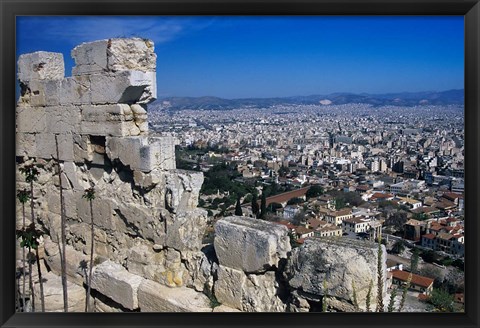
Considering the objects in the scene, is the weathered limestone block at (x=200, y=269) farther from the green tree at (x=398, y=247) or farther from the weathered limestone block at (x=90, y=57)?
the green tree at (x=398, y=247)

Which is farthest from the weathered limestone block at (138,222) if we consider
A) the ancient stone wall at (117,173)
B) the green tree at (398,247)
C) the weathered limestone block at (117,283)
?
the green tree at (398,247)

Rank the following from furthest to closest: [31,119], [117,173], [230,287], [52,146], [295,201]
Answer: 1. [295,201]
2. [31,119]
3. [52,146]
4. [117,173]
5. [230,287]

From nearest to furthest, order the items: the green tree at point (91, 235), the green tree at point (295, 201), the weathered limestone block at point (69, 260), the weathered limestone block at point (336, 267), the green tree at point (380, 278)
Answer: the green tree at point (380, 278), the weathered limestone block at point (336, 267), the green tree at point (91, 235), the weathered limestone block at point (69, 260), the green tree at point (295, 201)

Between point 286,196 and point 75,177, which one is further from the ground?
point 75,177

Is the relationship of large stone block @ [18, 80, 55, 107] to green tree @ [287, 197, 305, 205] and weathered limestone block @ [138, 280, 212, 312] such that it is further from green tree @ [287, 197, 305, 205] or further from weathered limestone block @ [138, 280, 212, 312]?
green tree @ [287, 197, 305, 205]

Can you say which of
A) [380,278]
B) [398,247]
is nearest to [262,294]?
[380,278]

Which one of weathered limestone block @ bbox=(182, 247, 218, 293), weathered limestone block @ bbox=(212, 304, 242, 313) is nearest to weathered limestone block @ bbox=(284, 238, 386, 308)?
weathered limestone block @ bbox=(212, 304, 242, 313)
